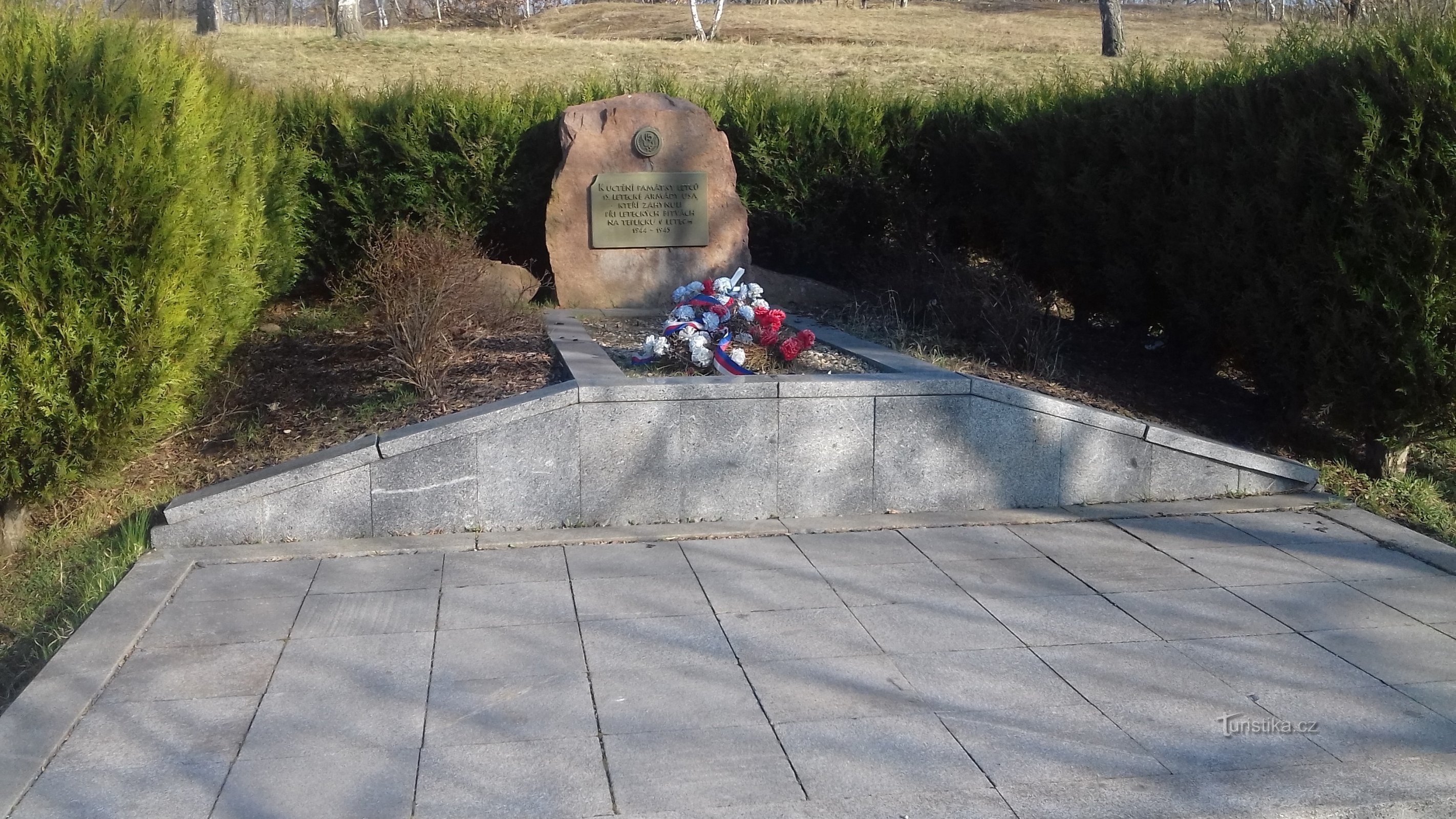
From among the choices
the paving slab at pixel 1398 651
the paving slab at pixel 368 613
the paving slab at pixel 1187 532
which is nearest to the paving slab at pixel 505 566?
the paving slab at pixel 368 613

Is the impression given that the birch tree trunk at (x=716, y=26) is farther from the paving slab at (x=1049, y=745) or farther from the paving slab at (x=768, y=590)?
the paving slab at (x=1049, y=745)

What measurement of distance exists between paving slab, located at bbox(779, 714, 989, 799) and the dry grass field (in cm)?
1523

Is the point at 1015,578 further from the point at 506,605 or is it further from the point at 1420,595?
the point at 506,605

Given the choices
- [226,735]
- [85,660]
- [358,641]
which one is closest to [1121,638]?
[358,641]

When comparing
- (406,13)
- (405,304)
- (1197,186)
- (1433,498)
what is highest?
(406,13)

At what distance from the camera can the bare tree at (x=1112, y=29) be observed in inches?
1235

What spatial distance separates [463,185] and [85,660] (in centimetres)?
679

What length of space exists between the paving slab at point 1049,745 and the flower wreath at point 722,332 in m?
3.06

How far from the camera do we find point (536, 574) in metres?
5.11

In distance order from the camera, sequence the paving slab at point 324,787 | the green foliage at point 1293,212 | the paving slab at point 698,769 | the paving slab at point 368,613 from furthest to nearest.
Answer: the green foliage at point 1293,212
the paving slab at point 368,613
the paving slab at point 698,769
the paving slab at point 324,787

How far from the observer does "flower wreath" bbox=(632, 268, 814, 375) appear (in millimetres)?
6637

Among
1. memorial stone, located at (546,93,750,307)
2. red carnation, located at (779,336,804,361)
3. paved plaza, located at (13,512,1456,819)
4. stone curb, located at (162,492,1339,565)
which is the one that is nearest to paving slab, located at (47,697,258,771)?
paved plaza, located at (13,512,1456,819)

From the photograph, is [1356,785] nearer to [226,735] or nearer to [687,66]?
[226,735]

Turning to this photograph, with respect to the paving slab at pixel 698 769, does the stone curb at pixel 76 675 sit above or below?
above
